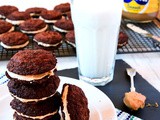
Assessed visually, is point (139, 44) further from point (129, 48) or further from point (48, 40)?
point (48, 40)

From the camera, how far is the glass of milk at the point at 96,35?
2.19 ft

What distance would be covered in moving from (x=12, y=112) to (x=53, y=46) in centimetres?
37

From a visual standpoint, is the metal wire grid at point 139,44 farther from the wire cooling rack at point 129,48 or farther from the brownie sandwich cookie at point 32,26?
the brownie sandwich cookie at point 32,26

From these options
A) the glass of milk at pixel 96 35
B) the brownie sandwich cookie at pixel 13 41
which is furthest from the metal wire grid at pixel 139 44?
the brownie sandwich cookie at pixel 13 41

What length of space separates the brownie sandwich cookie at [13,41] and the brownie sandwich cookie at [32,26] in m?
0.10

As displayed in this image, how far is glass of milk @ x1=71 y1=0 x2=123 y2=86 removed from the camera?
67cm

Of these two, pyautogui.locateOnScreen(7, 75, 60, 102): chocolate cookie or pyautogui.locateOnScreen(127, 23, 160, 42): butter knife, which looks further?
pyautogui.locateOnScreen(127, 23, 160, 42): butter knife

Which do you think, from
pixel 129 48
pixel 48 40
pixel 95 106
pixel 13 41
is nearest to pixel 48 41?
pixel 48 40

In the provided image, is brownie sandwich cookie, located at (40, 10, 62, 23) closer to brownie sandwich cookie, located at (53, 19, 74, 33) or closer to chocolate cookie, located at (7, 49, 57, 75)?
brownie sandwich cookie, located at (53, 19, 74, 33)

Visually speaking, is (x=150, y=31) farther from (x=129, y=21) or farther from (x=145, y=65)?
(x=145, y=65)

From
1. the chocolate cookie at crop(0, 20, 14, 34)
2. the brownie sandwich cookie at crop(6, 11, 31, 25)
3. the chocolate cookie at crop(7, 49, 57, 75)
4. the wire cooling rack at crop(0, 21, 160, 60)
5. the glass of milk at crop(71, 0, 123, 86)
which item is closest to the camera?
the chocolate cookie at crop(7, 49, 57, 75)

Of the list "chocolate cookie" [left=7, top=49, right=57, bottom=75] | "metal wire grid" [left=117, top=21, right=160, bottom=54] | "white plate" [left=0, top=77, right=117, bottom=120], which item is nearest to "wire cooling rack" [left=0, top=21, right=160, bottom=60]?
"metal wire grid" [left=117, top=21, right=160, bottom=54]

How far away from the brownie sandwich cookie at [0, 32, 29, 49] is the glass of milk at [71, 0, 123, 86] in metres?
0.26

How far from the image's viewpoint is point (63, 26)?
1.06 meters
